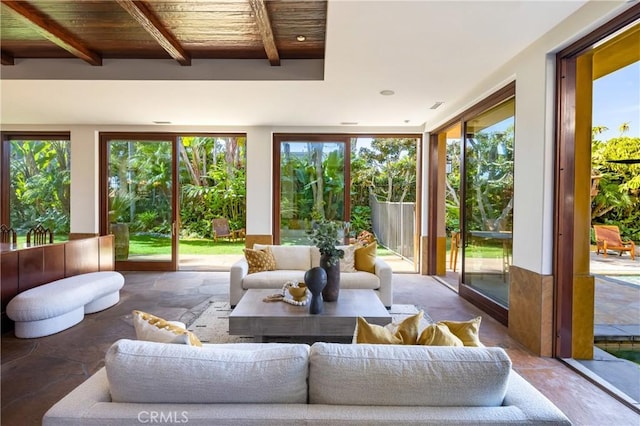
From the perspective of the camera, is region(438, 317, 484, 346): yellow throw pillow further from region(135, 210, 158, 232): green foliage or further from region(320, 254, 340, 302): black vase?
region(135, 210, 158, 232): green foliage

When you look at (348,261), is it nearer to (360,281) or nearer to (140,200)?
(360,281)

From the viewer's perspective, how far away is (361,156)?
6660 millimetres

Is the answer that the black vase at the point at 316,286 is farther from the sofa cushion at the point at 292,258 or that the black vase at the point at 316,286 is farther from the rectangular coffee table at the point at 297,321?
the sofa cushion at the point at 292,258

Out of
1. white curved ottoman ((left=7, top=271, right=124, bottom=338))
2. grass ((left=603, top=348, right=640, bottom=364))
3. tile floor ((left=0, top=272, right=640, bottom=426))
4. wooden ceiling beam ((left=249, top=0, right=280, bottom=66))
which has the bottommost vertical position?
grass ((left=603, top=348, right=640, bottom=364))

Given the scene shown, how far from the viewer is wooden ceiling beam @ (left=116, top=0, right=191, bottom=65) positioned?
269 cm

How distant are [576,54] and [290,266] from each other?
3.67m

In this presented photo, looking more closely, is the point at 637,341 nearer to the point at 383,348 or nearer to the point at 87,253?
the point at 383,348

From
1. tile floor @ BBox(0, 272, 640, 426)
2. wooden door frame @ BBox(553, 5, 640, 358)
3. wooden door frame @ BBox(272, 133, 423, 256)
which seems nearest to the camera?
tile floor @ BBox(0, 272, 640, 426)

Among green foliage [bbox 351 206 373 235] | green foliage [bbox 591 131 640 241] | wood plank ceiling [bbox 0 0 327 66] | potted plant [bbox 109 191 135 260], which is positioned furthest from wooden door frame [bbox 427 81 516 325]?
potted plant [bbox 109 191 135 260]

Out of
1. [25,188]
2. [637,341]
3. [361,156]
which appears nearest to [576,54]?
[637,341]

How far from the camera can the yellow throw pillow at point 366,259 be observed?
424 centimetres

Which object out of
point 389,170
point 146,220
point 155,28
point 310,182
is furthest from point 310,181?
point 155,28

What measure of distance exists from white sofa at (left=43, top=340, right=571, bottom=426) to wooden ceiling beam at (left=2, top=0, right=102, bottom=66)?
330 cm

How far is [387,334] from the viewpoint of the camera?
4.70 ft
